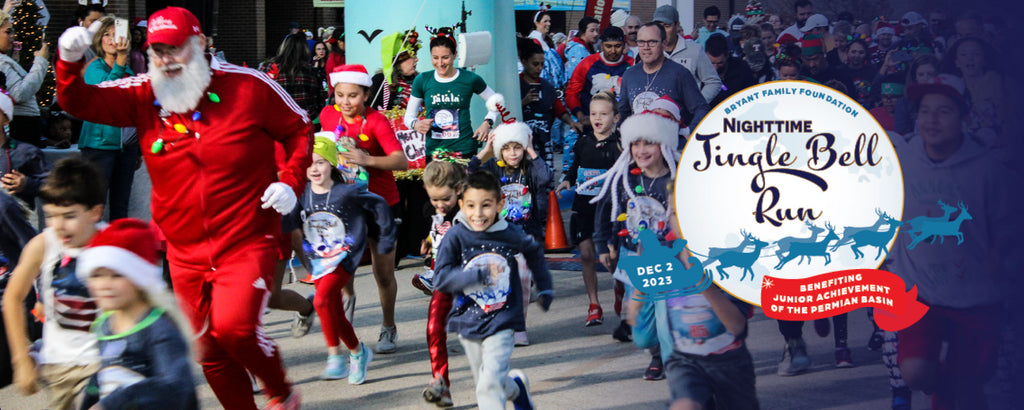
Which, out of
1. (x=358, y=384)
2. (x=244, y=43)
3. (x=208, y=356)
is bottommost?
(x=358, y=384)

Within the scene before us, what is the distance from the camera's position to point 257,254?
4609 mm

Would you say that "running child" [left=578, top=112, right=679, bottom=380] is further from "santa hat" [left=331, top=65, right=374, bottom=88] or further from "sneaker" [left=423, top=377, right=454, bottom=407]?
"santa hat" [left=331, top=65, right=374, bottom=88]

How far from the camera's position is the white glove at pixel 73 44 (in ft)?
14.0

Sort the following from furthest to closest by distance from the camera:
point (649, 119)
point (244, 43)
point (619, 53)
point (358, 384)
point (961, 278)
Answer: point (244, 43) < point (619, 53) < point (358, 384) < point (649, 119) < point (961, 278)

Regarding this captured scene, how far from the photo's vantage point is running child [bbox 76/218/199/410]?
3.31 m

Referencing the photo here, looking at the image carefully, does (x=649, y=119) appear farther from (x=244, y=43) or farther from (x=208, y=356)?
(x=244, y=43)

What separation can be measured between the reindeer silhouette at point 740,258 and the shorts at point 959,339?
666 millimetres

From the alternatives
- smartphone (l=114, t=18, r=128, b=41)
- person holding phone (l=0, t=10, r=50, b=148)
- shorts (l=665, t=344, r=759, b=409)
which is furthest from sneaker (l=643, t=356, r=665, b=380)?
person holding phone (l=0, t=10, r=50, b=148)

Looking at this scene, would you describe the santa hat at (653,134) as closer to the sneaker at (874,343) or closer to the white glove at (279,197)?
the sneaker at (874,343)

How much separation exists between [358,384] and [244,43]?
20049 millimetres

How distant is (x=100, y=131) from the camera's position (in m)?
8.56

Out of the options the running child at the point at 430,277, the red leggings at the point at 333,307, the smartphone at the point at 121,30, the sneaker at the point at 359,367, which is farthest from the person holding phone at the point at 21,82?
the sneaker at the point at 359,367

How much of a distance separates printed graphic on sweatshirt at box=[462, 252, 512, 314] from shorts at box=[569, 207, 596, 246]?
2.18 meters

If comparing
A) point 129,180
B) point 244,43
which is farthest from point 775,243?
point 244,43
